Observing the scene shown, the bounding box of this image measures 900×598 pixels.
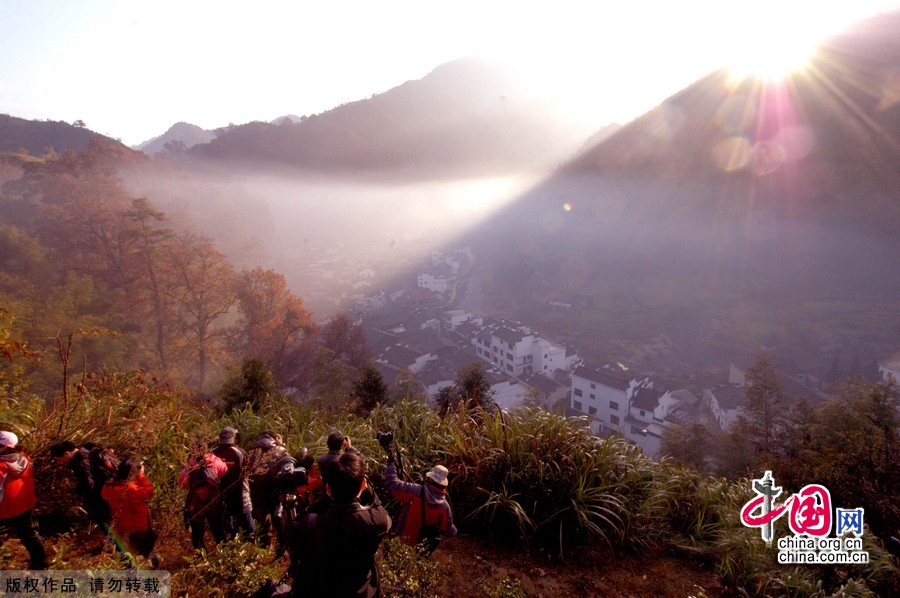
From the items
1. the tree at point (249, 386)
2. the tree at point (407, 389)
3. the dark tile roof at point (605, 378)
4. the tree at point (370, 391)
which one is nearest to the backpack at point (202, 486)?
the tree at point (249, 386)

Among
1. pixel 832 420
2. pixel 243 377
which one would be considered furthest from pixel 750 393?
pixel 243 377

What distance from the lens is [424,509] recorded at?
2654mm

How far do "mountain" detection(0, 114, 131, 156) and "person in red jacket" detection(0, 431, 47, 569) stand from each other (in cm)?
4977

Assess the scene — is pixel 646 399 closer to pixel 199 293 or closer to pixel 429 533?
pixel 199 293

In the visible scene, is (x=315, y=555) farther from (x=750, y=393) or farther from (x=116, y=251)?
(x=116, y=251)

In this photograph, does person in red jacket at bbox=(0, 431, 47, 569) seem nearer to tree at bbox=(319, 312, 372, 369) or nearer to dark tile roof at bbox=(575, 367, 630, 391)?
tree at bbox=(319, 312, 372, 369)

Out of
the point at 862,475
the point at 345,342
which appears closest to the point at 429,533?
the point at 862,475

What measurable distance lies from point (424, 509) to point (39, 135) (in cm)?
5897

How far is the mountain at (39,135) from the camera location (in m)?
38.2

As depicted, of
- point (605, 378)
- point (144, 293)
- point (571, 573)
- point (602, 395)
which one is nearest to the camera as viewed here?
point (571, 573)

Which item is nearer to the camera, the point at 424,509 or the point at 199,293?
the point at 424,509

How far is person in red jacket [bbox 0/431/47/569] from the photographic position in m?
2.37

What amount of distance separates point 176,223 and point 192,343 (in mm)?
11287

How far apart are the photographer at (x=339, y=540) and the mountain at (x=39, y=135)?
51.7 metres
